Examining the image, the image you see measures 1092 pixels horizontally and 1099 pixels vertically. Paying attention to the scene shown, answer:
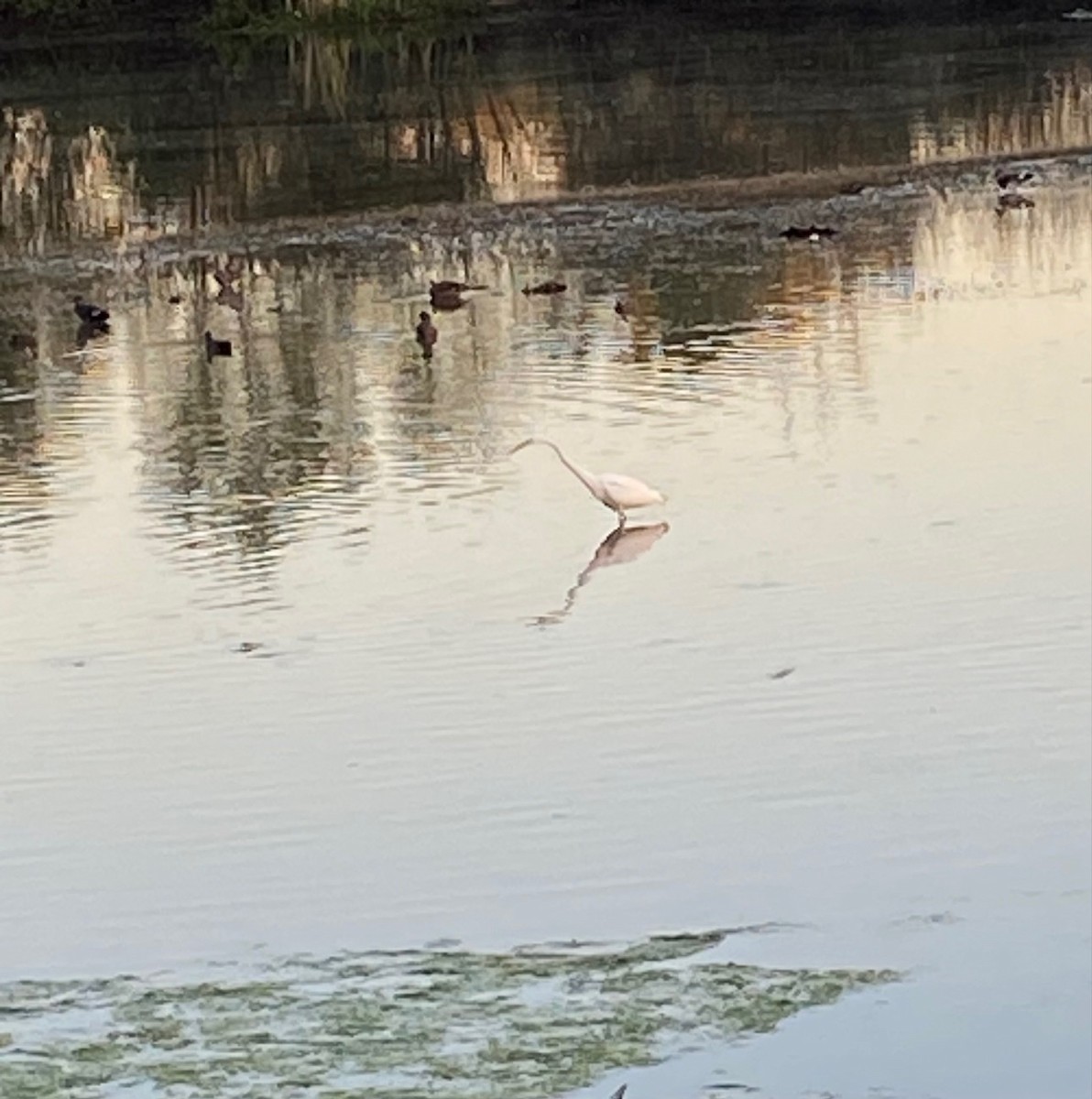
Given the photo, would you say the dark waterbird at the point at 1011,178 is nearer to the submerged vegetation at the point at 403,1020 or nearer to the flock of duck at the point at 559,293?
the flock of duck at the point at 559,293

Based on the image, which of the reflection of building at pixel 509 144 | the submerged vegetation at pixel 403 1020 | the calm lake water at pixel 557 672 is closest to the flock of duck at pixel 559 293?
the calm lake water at pixel 557 672

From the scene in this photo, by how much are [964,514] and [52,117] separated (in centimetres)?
2254

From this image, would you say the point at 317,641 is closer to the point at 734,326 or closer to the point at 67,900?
the point at 67,900

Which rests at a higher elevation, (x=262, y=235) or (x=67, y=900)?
(x=262, y=235)

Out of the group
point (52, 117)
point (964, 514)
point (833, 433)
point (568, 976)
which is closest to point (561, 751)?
point (568, 976)

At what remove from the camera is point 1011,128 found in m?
23.9

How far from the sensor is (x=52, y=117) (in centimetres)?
3145

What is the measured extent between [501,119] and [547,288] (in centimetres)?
1185

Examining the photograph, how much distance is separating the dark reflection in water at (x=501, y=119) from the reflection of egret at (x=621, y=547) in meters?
10.6

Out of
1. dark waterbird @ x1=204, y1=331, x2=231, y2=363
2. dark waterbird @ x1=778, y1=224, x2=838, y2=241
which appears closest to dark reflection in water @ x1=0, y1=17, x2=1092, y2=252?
dark waterbird @ x1=778, y1=224, x2=838, y2=241

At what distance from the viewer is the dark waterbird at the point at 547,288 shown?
54.2 feet

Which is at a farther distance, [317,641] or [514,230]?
[514,230]

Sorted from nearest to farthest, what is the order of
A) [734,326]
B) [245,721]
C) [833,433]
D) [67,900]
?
1. [67,900]
2. [245,721]
3. [833,433]
4. [734,326]

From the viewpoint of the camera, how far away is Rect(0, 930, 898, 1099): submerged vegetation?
5.48 m
